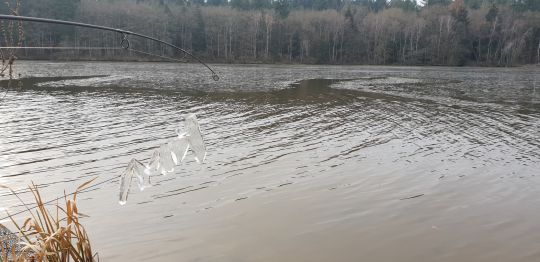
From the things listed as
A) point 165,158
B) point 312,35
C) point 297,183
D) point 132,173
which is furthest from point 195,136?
point 312,35

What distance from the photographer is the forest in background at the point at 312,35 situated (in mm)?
94438

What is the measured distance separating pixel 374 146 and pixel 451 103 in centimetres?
1490

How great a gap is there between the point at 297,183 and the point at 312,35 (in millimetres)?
98907

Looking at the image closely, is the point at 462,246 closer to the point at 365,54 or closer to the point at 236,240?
the point at 236,240

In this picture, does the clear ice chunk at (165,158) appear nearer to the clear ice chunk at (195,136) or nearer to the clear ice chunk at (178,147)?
the clear ice chunk at (178,147)

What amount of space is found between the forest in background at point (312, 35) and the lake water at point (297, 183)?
7583cm

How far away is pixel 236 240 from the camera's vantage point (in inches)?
262

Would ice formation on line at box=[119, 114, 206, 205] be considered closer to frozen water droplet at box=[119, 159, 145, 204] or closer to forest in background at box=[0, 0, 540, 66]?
frozen water droplet at box=[119, 159, 145, 204]

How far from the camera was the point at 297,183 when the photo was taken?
9.52 meters

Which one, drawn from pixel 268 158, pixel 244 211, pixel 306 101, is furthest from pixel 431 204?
pixel 306 101

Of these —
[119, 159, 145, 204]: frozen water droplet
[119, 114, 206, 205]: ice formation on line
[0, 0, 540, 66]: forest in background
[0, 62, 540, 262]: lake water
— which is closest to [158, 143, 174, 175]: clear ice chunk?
[119, 114, 206, 205]: ice formation on line

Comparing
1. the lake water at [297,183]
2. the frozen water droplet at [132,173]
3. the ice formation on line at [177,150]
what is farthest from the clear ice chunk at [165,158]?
the lake water at [297,183]

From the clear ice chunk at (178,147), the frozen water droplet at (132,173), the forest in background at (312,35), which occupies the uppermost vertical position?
the forest in background at (312,35)

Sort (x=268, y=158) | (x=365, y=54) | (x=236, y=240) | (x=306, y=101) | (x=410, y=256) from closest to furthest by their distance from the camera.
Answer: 1. (x=410, y=256)
2. (x=236, y=240)
3. (x=268, y=158)
4. (x=306, y=101)
5. (x=365, y=54)
